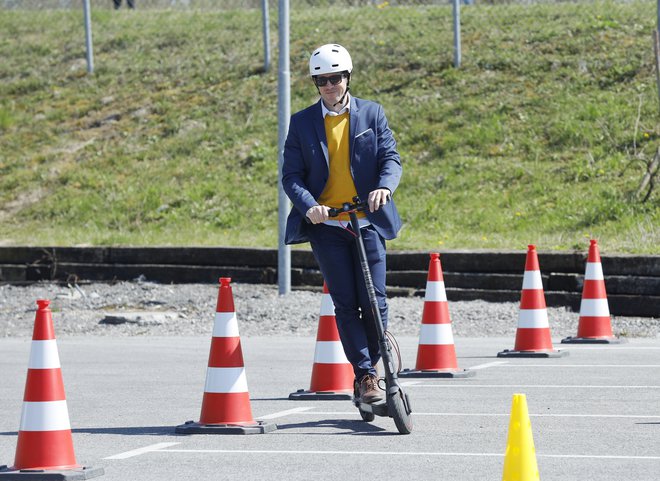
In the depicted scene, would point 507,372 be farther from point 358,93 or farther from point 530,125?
point 358,93

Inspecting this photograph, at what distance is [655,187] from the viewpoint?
775 inches

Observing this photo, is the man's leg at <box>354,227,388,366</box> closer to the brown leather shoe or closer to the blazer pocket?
the brown leather shoe

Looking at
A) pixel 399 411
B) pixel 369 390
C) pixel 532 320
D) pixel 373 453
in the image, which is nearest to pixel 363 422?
pixel 369 390

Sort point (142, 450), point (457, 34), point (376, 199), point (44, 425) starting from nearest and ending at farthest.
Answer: point (44, 425) < point (142, 450) < point (376, 199) < point (457, 34)

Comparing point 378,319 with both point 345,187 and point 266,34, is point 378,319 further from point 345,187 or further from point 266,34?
point 266,34

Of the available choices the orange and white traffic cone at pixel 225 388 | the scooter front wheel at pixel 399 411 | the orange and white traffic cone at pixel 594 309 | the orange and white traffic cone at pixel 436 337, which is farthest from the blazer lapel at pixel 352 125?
the orange and white traffic cone at pixel 594 309

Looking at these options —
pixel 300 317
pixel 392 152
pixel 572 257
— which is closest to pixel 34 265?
pixel 300 317

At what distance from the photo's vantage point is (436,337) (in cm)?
1014

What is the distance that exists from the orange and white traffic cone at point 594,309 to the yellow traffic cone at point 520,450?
7.77m

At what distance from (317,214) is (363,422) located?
139 cm

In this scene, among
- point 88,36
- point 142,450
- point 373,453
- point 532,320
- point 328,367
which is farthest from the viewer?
point 88,36

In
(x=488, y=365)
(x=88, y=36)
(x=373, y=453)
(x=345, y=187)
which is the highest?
(x=88, y=36)

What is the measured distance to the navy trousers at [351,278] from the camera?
7820mm

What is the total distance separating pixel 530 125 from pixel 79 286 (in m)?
8.21
